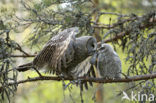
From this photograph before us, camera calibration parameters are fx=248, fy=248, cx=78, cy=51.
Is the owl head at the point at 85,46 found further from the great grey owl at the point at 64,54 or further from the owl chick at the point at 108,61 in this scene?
the owl chick at the point at 108,61

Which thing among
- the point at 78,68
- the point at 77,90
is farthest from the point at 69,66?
the point at 77,90

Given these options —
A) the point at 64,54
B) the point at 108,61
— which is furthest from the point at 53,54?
the point at 108,61

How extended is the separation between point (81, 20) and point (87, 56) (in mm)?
575

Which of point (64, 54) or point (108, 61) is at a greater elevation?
point (64, 54)

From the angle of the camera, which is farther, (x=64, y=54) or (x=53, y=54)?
(x=53, y=54)

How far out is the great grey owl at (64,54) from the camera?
245 cm

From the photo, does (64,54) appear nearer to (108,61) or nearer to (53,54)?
(53,54)

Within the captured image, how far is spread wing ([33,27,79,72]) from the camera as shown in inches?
95.4

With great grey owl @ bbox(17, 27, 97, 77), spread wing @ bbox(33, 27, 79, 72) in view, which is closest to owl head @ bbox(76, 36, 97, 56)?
great grey owl @ bbox(17, 27, 97, 77)

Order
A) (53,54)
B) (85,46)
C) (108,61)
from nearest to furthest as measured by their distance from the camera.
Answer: (53,54) → (85,46) → (108,61)

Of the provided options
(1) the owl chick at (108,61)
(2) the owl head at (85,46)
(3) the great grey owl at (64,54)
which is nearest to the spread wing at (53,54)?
(3) the great grey owl at (64,54)

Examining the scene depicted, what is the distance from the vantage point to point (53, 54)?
98.7 inches

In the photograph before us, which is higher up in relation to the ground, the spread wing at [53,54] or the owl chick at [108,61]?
the spread wing at [53,54]

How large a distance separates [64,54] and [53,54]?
6.1 inches
